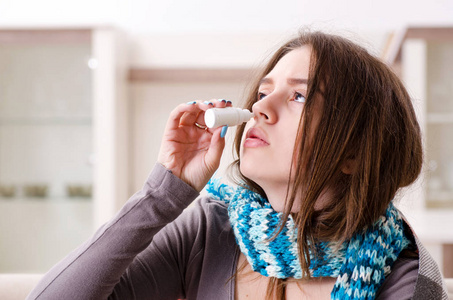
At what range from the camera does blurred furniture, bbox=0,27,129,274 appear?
2436mm

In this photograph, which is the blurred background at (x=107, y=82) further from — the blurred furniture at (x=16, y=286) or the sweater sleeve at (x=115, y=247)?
the sweater sleeve at (x=115, y=247)

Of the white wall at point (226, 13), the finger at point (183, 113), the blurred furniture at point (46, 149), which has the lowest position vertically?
the blurred furniture at point (46, 149)

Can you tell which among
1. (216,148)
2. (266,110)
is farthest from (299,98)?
(216,148)

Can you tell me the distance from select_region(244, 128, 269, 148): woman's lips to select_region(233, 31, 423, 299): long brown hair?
0.06 metres

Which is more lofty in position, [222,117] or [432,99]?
[222,117]

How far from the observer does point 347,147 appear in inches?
32.5

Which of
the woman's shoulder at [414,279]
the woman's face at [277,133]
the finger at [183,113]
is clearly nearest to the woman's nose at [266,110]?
the woman's face at [277,133]

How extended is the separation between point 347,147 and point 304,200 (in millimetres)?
116

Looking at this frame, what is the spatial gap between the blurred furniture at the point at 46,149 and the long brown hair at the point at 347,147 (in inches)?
64.9

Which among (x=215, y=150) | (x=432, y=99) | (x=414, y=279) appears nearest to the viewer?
(x=414, y=279)

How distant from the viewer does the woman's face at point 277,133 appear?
81 cm

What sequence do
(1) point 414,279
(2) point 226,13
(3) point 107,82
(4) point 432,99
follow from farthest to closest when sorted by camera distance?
(2) point 226,13 → (3) point 107,82 → (4) point 432,99 → (1) point 414,279

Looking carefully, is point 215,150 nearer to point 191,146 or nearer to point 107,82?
point 191,146

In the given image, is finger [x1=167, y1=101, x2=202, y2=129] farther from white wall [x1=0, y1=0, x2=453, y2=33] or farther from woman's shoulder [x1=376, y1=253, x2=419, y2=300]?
white wall [x1=0, y1=0, x2=453, y2=33]
